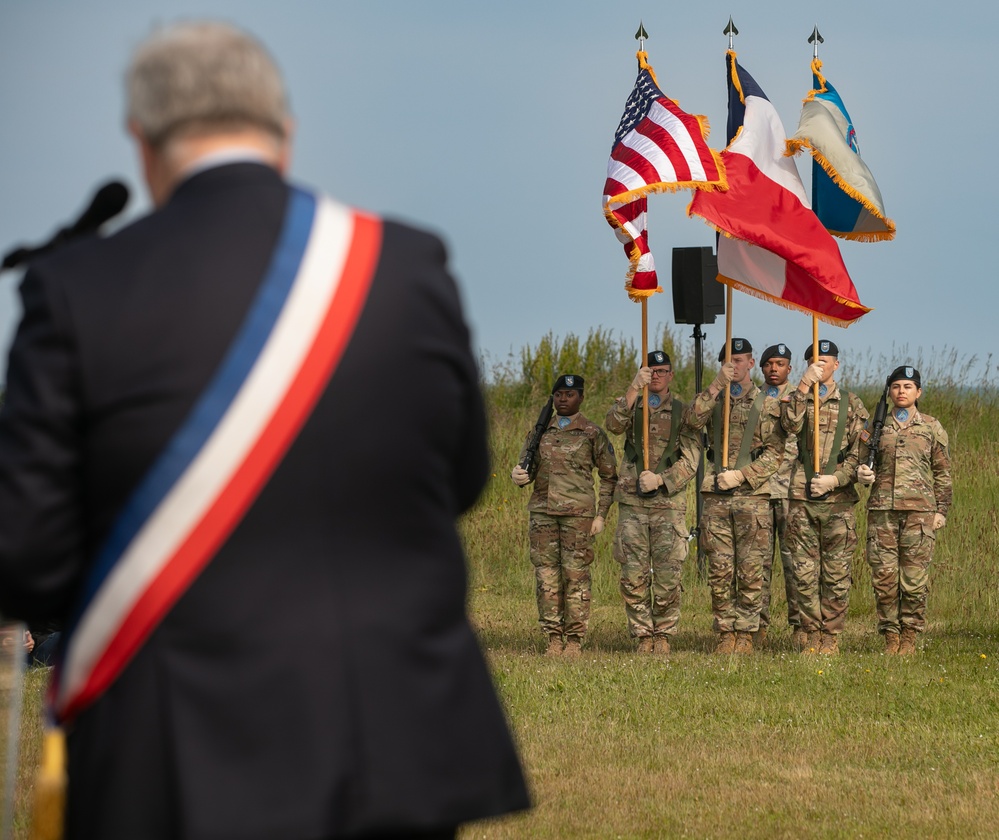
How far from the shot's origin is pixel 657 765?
729 cm

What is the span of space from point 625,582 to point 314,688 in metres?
9.71

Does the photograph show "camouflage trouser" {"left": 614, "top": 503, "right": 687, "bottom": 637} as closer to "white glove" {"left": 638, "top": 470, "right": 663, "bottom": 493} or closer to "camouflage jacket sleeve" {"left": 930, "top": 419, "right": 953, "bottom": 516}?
"white glove" {"left": 638, "top": 470, "right": 663, "bottom": 493}

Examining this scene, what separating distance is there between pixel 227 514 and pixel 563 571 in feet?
31.9

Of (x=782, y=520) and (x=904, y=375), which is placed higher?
(x=904, y=375)

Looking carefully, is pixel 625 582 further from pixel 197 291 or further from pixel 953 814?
pixel 197 291

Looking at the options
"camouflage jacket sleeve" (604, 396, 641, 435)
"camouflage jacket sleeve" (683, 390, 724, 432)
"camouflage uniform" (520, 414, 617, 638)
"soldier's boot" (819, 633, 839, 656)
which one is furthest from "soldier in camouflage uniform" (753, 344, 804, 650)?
"camouflage uniform" (520, 414, 617, 638)

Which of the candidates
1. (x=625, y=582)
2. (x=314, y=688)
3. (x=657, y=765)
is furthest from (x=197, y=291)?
(x=625, y=582)

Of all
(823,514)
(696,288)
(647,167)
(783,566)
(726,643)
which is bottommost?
(726,643)

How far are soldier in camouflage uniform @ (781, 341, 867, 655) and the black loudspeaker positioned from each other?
3128 millimetres

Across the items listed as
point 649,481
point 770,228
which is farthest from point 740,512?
point 770,228

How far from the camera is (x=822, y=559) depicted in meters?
11.3

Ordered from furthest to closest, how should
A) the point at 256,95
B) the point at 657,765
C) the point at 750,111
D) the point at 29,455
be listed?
the point at 750,111, the point at 657,765, the point at 256,95, the point at 29,455

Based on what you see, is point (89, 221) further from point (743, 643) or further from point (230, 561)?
point (743, 643)

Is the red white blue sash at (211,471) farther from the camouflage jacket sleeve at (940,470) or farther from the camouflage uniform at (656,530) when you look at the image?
the camouflage jacket sleeve at (940,470)
